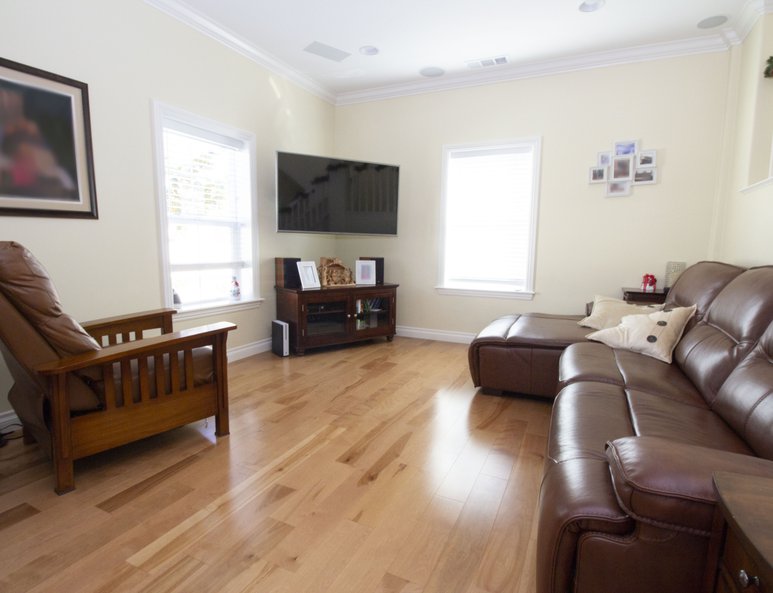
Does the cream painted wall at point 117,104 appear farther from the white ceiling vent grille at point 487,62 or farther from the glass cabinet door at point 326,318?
the white ceiling vent grille at point 487,62

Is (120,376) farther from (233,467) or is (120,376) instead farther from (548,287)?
(548,287)

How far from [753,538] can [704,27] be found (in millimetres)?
4016

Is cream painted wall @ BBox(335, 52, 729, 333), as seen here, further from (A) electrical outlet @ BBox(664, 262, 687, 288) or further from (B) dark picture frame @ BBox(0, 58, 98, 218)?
(B) dark picture frame @ BBox(0, 58, 98, 218)

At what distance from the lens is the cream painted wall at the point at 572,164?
3492 mm

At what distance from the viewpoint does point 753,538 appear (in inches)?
23.9

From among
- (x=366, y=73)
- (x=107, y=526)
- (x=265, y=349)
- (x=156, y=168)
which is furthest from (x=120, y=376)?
(x=366, y=73)

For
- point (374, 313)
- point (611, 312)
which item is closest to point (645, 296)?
point (611, 312)

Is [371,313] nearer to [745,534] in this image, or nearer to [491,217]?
[491,217]

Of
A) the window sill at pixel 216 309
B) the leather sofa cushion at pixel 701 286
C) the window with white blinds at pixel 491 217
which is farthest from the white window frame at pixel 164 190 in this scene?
the leather sofa cushion at pixel 701 286

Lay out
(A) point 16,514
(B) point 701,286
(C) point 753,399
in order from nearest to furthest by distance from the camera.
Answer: (C) point 753,399 → (A) point 16,514 → (B) point 701,286

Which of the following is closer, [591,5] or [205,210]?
[591,5]

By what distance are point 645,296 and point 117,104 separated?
161 inches

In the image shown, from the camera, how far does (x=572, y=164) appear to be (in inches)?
152

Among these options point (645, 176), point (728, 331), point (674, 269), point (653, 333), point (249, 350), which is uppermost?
point (645, 176)
